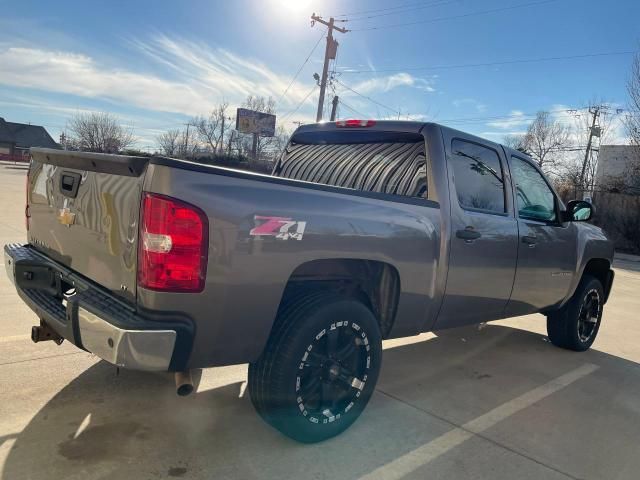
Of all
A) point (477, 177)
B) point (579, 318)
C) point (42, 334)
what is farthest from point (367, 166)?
point (579, 318)

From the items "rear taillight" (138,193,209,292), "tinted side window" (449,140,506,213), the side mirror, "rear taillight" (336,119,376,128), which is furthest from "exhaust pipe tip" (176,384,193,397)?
the side mirror

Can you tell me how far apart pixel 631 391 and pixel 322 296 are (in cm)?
324

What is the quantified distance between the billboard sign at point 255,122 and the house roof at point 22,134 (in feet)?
159

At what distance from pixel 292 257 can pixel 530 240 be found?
2555 millimetres

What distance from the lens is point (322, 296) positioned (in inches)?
113

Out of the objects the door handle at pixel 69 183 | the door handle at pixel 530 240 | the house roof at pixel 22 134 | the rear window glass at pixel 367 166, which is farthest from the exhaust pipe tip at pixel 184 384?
the house roof at pixel 22 134

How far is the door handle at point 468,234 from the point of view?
3545 millimetres

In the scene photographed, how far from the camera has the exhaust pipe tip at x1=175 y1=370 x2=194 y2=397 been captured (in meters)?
2.46

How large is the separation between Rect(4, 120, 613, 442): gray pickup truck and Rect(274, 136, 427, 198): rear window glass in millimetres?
12

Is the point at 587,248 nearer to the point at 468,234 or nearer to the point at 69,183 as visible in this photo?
the point at 468,234

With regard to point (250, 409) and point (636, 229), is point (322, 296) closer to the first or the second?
point (250, 409)

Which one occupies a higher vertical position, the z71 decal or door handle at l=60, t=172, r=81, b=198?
door handle at l=60, t=172, r=81, b=198

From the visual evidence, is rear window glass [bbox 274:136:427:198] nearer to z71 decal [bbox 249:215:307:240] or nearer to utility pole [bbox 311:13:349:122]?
z71 decal [bbox 249:215:307:240]

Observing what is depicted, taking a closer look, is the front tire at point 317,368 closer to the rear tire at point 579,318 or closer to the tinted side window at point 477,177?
the tinted side window at point 477,177
